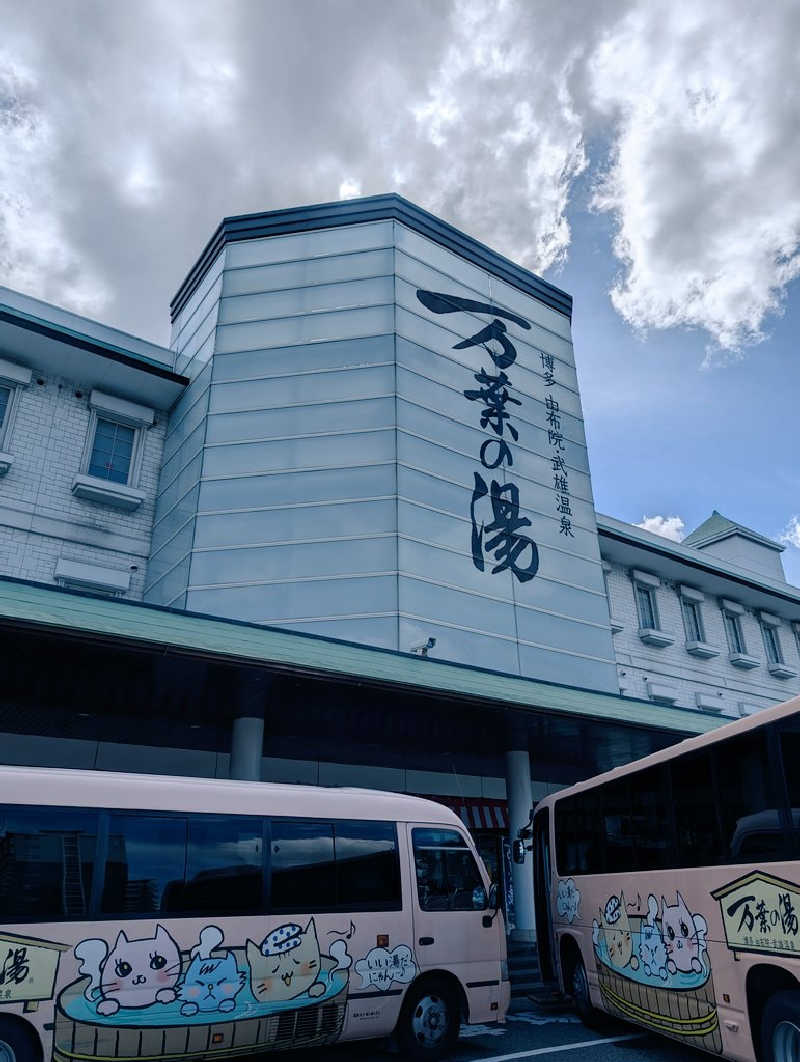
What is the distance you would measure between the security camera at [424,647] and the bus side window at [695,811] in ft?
31.2

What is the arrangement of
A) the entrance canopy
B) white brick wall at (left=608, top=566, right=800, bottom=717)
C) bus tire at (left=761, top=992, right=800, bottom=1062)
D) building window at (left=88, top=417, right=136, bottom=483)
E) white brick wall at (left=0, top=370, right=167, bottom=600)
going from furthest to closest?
1. white brick wall at (left=608, top=566, right=800, bottom=717)
2. building window at (left=88, top=417, right=136, bottom=483)
3. white brick wall at (left=0, top=370, right=167, bottom=600)
4. the entrance canopy
5. bus tire at (left=761, top=992, right=800, bottom=1062)

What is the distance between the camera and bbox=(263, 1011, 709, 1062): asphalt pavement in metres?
7.73

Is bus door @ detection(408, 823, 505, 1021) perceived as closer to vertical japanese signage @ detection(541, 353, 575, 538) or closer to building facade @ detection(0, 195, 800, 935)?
building facade @ detection(0, 195, 800, 935)

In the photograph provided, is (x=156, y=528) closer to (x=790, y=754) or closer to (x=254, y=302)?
(x=254, y=302)

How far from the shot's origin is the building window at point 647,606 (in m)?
28.3

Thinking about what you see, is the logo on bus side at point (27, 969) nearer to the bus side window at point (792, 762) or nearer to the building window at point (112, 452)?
the bus side window at point (792, 762)

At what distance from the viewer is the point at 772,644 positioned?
3278 cm

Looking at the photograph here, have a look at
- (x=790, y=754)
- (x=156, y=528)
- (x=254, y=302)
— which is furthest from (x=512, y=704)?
(x=254, y=302)

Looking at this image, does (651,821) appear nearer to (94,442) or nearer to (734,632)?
(94,442)

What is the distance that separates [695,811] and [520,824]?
996 centimetres

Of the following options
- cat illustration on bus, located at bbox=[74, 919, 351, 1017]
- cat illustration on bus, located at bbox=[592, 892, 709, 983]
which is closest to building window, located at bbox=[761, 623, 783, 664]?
cat illustration on bus, located at bbox=[592, 892, 709, 983]

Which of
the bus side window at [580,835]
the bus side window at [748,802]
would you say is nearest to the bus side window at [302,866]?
the bus side window at [580,835]

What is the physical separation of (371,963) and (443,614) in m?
11.4

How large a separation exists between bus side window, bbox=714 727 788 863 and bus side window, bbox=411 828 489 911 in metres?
3.43
